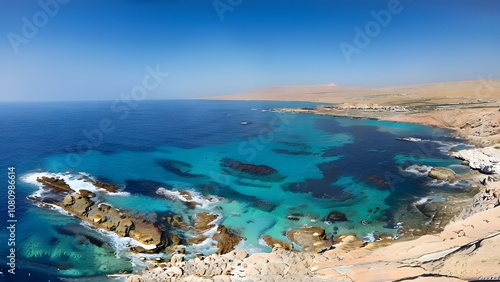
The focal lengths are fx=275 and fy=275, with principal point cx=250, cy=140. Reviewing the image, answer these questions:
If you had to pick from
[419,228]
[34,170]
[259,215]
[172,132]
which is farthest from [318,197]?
[172,132]

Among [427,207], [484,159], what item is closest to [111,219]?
[427,207]

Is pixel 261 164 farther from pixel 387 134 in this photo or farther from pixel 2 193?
pixel 387 134

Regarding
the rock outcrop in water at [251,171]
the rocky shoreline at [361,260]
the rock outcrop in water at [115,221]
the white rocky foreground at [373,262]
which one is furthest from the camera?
the rock outcrop in water at [251,171]

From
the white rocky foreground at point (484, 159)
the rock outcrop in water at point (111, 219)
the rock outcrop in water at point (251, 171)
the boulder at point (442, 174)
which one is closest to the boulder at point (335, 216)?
the rock outcrop in water at point (251, 171)

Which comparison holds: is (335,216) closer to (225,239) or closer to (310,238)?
(310,238)

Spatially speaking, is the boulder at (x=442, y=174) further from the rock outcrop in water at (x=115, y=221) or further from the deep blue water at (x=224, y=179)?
the rock outcrop in water at (x=115, y=221)

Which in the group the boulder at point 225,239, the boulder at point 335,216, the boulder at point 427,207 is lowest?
the boulder at point 225,239

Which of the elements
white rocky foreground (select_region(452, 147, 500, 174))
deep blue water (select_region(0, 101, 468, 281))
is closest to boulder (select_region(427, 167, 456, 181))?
deep blue water (select_region(0, 101, 468, 281))
